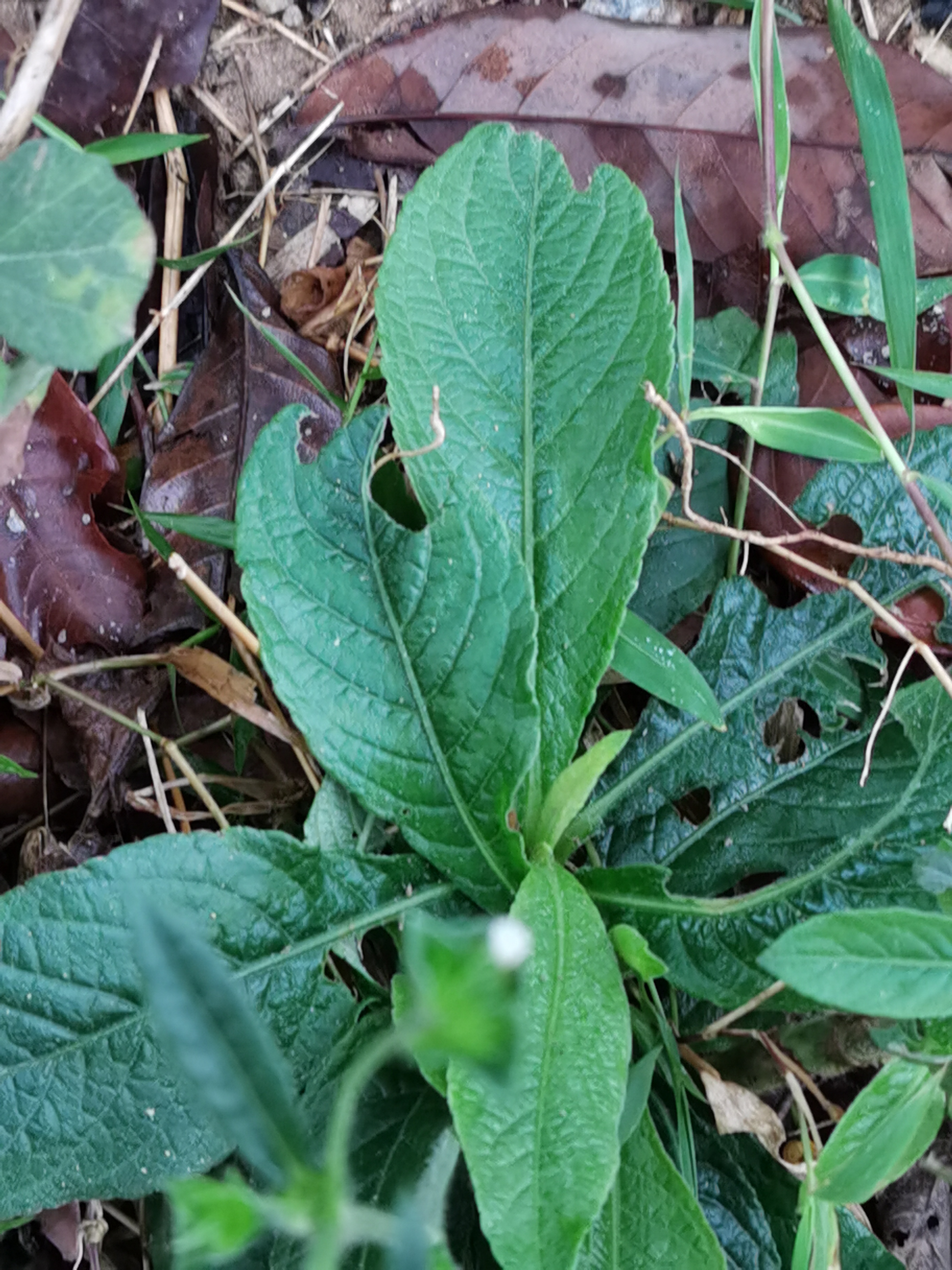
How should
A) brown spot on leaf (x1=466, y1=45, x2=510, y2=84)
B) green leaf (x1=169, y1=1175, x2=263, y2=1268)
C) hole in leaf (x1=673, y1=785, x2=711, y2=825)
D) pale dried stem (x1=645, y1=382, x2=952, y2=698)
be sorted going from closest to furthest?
green leaf (x1=169, y1=1175, x2=263, y2=1268) → pale dried stem (x1=645, y1=382, x2=952, y2=698) → hole in leaf (x1=673, y1=785, x2=711, y2=825) → brown spot on leaf (x1=466, y1=45, x2=510, y2=84)

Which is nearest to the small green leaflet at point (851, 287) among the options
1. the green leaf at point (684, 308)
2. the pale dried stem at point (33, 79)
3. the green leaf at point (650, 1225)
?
the green leaf at point (684, 308)

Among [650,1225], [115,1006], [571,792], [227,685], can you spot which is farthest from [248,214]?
[650,1225]

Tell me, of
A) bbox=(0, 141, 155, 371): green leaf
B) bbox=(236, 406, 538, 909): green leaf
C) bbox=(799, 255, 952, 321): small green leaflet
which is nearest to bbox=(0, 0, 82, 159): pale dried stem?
bbox=(0, 141, 155, 371): green leaf

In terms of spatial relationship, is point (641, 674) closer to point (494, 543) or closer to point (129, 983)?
point (494, 543)

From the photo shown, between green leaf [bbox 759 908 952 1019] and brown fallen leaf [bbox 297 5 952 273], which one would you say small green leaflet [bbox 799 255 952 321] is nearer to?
brown fallen leaf [bbox 297 5 952 273]

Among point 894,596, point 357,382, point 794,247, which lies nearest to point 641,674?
point 894,596
